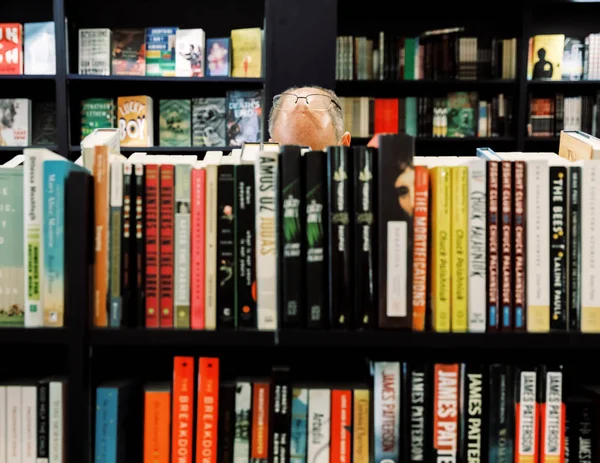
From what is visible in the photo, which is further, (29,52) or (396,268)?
→ (29,52)

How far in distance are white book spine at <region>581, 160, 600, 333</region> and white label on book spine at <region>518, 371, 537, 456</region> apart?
115 millimetres

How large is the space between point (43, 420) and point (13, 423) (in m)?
0.05

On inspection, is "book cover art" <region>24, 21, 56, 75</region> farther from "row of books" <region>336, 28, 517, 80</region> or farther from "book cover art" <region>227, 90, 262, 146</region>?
"row of books" <region>336, 28, 517, 80</region>

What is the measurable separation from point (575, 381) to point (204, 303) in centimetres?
71

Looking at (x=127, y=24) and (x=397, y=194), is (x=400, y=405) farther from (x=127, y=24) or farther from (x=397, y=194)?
(x=127, y=24)

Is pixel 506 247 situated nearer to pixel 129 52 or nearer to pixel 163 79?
pixel 163 79

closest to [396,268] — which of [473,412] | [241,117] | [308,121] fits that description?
[473,412]

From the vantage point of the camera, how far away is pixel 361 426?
101 cm

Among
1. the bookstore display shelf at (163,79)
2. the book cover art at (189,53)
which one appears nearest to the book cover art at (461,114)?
the bookstore display shelf at (163,79)

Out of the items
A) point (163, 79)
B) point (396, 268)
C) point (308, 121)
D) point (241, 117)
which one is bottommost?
point (396, 268)

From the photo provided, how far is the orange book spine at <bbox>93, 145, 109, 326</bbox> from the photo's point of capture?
3.26 feet

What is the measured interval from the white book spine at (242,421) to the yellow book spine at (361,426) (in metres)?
0.17

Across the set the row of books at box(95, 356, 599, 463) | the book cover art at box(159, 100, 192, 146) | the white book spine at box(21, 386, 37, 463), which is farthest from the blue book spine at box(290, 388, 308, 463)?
the book cover art at box(159, 100, 192, 146)

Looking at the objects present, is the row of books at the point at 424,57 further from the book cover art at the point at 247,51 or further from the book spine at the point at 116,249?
the book spine at the point at 116,249
